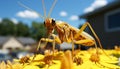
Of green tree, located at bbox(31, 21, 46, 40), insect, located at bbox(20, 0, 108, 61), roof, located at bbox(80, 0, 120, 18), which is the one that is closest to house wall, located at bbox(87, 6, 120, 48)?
roof, located at bbox(80, 0, 120, 18)

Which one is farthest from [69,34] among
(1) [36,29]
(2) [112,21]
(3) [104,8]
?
(1) [36,29]

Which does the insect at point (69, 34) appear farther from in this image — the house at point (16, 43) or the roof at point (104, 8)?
the house at point (16, 43)

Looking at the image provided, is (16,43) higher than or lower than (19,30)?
lower

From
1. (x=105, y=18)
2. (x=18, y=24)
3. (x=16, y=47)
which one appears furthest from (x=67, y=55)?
(x=18, y=24)

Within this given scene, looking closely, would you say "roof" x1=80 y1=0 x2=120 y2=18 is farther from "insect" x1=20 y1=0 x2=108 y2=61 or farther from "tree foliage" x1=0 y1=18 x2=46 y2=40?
"tree foliage" x1=0 y1=18 x2=46 y2=40

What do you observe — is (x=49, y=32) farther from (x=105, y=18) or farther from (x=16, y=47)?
(x=16, y=47)

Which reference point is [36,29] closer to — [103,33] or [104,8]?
[103,33]
